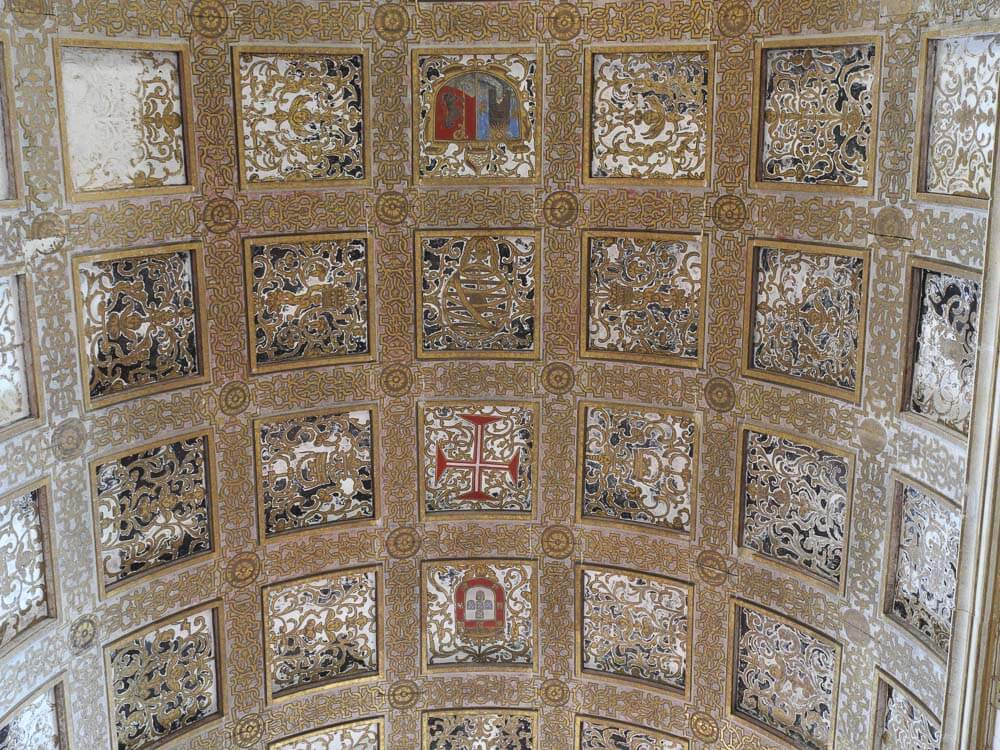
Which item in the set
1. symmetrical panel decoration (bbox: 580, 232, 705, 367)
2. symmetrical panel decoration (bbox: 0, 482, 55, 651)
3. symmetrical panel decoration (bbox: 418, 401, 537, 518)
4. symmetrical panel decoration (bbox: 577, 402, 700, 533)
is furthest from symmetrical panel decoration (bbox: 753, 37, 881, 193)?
symmetrical panel decoration (bbox: 0, 482, 55, 651)

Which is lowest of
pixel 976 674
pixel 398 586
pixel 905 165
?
pixel 398 586

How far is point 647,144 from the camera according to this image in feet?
28.7

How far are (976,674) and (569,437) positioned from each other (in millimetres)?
4411

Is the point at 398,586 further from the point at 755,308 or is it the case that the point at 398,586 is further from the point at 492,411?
the point at 755,308

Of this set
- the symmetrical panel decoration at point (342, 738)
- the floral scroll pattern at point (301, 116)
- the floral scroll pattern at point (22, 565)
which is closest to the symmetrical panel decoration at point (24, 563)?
the floral scroll pattern at point (22, 565)

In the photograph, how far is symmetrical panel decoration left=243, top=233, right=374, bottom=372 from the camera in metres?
8.75

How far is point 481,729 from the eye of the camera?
10.3 meters

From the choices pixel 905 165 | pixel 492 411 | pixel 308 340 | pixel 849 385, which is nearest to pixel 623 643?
pixel 492 411

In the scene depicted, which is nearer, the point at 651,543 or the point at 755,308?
the point at 755,308

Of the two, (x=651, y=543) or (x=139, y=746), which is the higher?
(x=651, y=543)

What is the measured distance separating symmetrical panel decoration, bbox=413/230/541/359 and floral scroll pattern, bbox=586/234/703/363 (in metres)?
0.55

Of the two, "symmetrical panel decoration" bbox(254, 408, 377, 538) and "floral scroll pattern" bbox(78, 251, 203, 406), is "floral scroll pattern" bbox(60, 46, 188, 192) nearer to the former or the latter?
"floral scroll pattern" bbox(78, 251, 203, 406)

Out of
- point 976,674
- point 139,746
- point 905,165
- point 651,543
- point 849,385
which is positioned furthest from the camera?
point 651,543

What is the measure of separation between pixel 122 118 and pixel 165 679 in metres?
4.59
